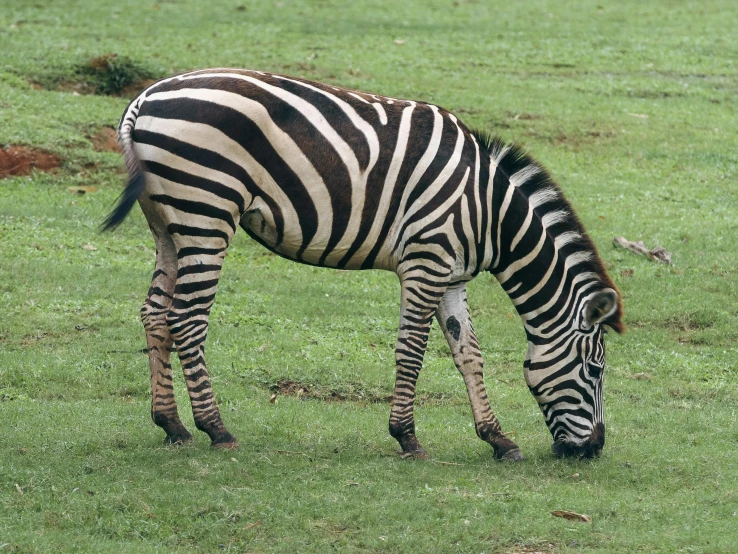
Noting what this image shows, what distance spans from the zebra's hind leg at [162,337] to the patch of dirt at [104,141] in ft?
29.9

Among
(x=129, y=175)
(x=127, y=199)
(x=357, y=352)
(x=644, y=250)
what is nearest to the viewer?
(x=127, y=199)

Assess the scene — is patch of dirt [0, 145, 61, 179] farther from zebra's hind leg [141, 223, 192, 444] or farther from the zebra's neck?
the zebra's neck

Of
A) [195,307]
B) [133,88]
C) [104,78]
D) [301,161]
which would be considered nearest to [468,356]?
[301,161]

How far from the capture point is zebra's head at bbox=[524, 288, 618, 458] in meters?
8.24

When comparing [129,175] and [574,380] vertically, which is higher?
[129,175]

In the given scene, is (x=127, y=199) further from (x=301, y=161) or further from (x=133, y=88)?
(x=133, y=88)

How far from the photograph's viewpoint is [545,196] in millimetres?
8453

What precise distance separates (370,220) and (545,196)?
5.06 ft

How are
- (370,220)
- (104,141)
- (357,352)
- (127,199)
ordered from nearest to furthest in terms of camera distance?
(127,199) → (370,220) → (357,352) → (104,141)

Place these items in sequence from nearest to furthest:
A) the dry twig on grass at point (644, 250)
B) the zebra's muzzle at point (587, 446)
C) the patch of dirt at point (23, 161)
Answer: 1. the zebra's muzzle at point (587, 446)
2. the dry twig on grass at point (644, 250)
3. the patch of dirt at point (23, 161)

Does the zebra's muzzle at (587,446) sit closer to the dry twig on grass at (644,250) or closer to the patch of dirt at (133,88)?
the dry twig on grass at (644,250)

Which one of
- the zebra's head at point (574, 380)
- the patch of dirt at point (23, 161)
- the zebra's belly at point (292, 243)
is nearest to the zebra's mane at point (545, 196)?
the zebra's head at point (574, 380)

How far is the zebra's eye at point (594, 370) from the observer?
834cm

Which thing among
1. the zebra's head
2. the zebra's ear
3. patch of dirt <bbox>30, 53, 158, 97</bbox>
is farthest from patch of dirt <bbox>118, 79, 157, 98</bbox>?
the zebra's ear
